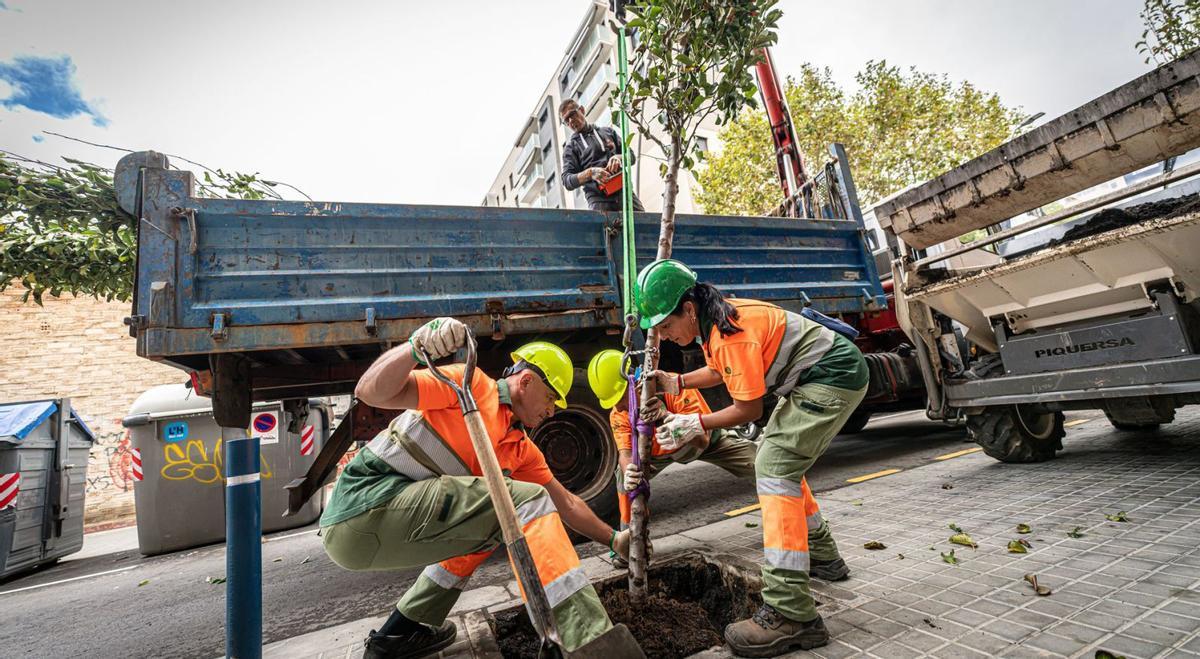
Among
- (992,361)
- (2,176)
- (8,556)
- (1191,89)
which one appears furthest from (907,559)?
(8,556)

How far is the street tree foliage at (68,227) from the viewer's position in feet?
10.6

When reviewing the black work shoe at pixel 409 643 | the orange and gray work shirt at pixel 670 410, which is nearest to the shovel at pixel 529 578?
the black work shoe at pixel 409 643

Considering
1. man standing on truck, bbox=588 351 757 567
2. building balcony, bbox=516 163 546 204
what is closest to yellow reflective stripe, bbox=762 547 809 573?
man standing on truck, bbox=588 351 757 567

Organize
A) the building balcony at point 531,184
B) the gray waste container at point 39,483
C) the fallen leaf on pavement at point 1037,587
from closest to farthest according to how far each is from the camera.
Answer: the fallen leaf on pavement at point 1037,587 < the gray waste container at point 39,483 < the building balcony at point 531,184

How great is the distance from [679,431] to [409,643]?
4.57 feet

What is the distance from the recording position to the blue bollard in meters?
1.84

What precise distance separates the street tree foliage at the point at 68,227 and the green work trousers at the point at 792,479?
12.0ft

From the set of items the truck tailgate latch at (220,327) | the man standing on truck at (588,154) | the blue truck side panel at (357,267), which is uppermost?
the man standing on truck at (588,154)

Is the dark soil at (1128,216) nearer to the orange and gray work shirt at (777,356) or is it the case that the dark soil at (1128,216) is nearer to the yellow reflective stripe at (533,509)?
the orange and gray work shirt at (777,356)

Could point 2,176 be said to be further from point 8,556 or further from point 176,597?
point 8,556

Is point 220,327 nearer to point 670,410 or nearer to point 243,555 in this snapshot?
point 243,555

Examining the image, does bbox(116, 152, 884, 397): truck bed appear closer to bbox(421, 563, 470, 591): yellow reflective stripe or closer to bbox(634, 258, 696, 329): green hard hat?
bbox(634, 258, 696, 329): green hard hat

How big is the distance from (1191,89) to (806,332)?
2.89 m

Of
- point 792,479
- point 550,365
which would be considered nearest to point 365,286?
point 550,365
